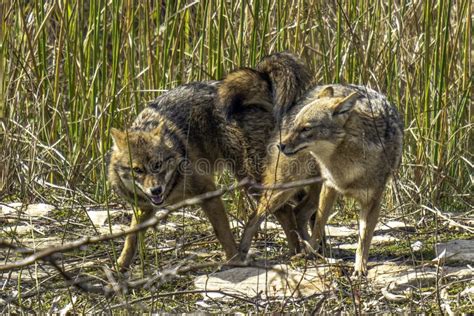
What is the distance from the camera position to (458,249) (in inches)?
231

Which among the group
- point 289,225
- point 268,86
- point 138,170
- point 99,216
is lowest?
point 99,216

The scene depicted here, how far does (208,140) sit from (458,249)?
5.66ft

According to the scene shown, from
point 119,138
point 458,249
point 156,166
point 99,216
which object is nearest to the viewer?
point 458,249

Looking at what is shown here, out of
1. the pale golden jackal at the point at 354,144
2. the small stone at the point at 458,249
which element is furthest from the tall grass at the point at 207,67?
the pale golden jackal at the point at 354,144

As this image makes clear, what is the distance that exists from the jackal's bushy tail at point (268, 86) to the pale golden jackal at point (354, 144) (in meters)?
0.25

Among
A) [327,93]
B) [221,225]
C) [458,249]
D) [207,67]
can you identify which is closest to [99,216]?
[221,225]

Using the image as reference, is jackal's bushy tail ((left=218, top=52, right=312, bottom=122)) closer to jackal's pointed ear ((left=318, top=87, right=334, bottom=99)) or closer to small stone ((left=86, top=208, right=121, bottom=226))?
jackal's pointed ear ((left=318, top=87, right=334, bottom=99))

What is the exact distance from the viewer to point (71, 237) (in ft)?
21.2

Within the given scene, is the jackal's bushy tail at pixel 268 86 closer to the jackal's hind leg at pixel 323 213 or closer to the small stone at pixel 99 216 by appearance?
the jackal's hind leg at pixel 323 213

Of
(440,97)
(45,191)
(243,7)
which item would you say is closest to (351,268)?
(440,97)

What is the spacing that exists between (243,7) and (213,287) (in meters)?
2.29

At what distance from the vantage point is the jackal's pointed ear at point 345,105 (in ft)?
18.5

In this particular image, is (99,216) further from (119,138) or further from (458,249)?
(458,249)

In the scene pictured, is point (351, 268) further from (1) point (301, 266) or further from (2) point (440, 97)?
(2) point (440, 97)
